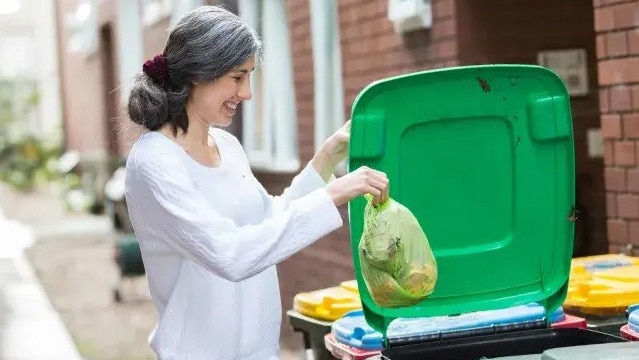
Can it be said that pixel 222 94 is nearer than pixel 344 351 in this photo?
Yes

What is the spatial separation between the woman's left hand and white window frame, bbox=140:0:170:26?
10.7 meters

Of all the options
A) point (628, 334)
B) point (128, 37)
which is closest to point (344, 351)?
point (628, 334)

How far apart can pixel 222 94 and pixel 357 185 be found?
1.42ft

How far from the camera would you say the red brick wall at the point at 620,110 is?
5230mm

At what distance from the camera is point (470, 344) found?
3529mm

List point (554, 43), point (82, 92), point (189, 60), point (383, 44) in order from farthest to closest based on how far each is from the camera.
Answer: point (82, 92), point (383, 44), point (554, 43), point (189, 60)

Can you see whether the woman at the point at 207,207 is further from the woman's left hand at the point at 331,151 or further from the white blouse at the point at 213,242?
the woman's left hand at the point at 331,151

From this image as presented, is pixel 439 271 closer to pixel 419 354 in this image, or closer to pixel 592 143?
pixel 419 354

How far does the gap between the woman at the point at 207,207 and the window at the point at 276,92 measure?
654 cm

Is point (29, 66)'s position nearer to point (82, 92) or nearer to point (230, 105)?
point (82, 92)

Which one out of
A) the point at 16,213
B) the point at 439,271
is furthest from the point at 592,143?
the point at 16,213

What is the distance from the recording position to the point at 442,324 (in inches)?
144

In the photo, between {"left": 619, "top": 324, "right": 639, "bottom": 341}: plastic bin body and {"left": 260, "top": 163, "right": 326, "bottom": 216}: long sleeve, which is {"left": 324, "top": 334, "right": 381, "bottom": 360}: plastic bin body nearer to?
{"left": 260, "top": 163, "right": 326, "bottom": 216}: long sleeve

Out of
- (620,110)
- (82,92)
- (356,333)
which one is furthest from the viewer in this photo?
(82,92)
